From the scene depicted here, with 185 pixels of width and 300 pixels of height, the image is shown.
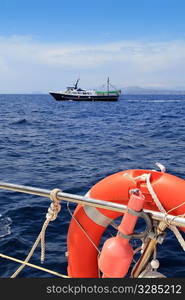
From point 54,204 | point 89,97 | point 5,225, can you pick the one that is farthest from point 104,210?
point 89,97

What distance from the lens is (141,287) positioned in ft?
7.30

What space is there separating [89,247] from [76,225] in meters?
0.27

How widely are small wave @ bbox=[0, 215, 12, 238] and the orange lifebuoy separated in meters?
3.54

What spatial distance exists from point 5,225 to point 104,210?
4337 mm

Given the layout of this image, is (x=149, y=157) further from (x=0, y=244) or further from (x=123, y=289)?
(x=123, y=289)

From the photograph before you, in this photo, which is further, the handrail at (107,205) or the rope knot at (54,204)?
the rope knot at (54,204)

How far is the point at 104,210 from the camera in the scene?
9.67 feet

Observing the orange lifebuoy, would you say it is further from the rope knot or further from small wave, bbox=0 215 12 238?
small wave, bbox=0 215 12 238

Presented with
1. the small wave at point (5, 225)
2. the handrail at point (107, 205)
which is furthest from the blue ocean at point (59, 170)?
the handrail at point (107, 205)

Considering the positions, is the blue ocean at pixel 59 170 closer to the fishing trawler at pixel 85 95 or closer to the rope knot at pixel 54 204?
the rope knot at pixel 54 204

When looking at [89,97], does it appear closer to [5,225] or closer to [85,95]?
[85,95]

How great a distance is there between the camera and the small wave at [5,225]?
6.36 metres

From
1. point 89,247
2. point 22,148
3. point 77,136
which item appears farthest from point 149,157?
point 89,247

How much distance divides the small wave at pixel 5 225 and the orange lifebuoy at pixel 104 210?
354 cm
